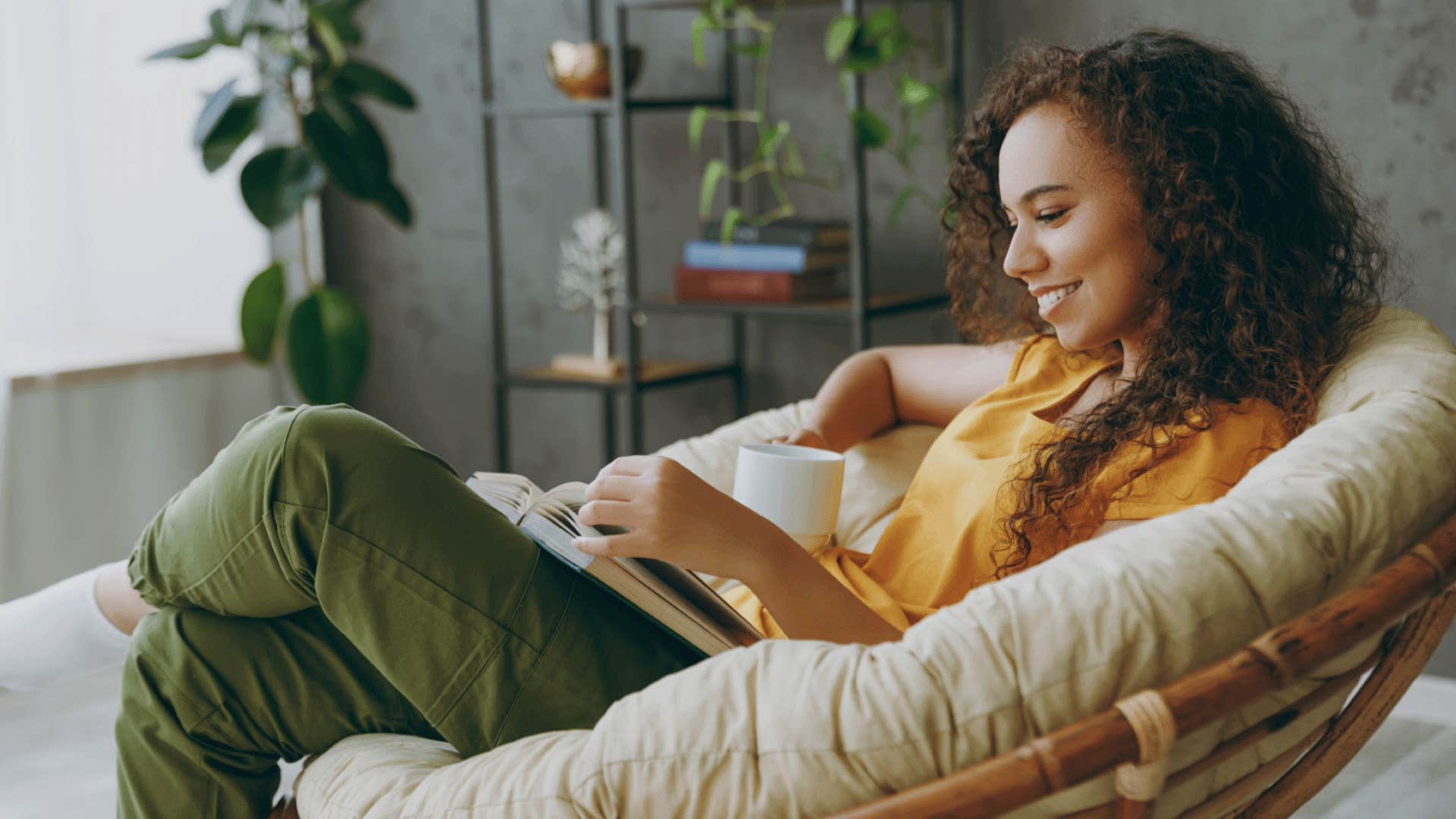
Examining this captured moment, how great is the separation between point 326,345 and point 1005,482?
6.77 ft

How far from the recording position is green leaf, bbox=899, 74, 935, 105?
2.54m

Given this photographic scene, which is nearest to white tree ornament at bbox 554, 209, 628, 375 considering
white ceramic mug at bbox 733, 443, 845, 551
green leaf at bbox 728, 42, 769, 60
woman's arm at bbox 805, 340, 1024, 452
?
green leaf at bbox 728, 42, 769, 60

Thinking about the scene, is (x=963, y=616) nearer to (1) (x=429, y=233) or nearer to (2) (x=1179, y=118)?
(2) (x=1179, y=118)

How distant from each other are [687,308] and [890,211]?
454 mm

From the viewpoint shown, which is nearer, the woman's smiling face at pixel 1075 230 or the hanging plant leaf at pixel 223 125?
the woman's smiling face at pixel 1075 230

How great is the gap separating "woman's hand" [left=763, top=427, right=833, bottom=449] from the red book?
0.98m

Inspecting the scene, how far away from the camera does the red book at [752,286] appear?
2762 millimetres

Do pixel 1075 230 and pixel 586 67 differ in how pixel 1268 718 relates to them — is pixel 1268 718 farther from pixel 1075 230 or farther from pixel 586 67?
pixel 586 67

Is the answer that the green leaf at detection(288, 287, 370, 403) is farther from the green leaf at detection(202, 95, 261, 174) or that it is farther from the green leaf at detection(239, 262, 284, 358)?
the green leaf at detection(202, 95, 261, 174)

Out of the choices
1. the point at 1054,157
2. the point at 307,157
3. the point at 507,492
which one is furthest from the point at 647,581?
the point at 307,157

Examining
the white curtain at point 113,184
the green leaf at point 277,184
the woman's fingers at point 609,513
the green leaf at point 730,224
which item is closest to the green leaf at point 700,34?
the green leaf at point 730,224

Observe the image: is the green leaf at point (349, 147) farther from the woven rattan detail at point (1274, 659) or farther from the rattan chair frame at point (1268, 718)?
the woven rattan detail at point (1274, 659)

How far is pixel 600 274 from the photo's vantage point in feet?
10.3

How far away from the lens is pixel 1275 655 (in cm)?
90
